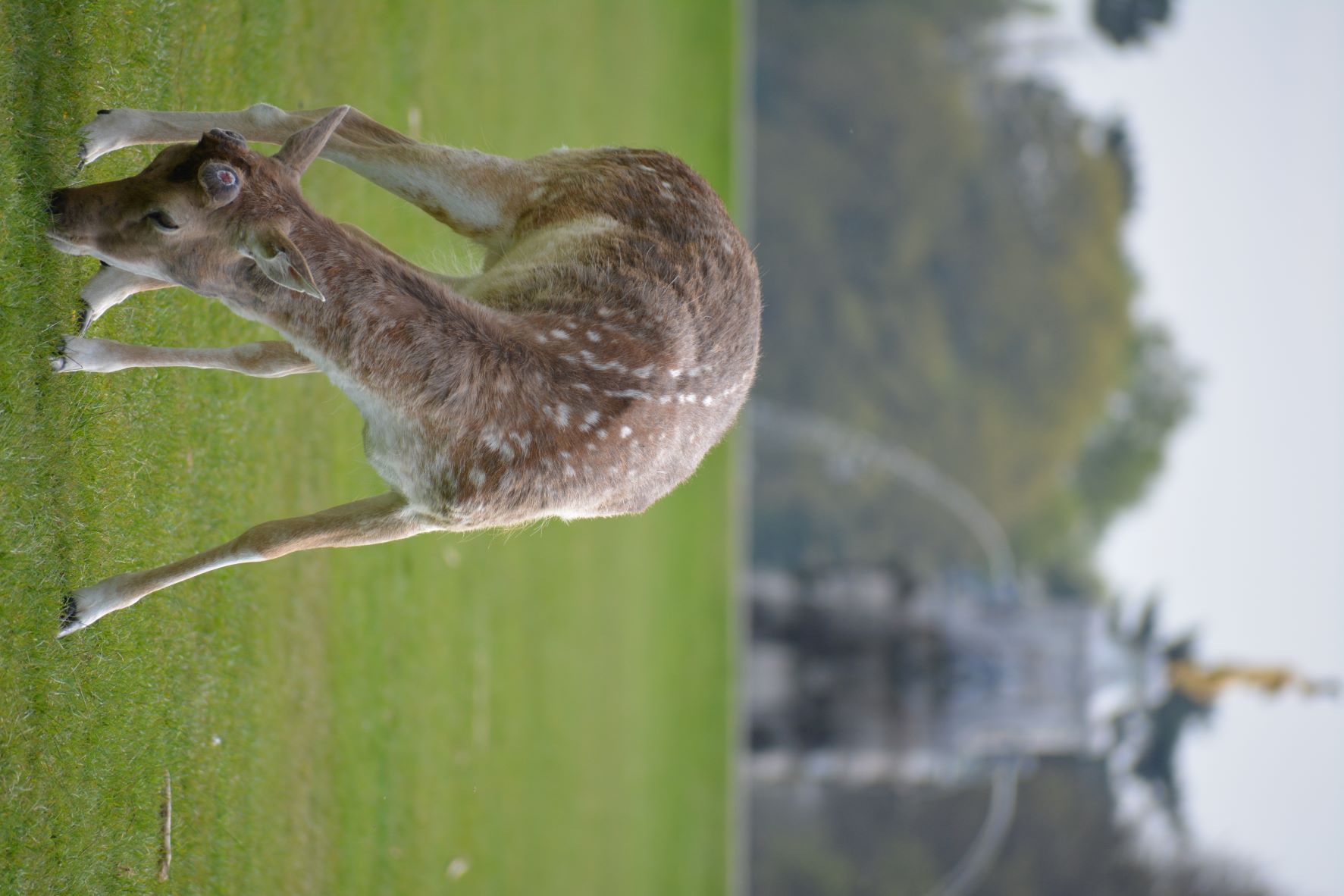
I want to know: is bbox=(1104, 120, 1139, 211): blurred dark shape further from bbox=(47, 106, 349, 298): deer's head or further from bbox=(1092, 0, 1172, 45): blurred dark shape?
bbox=(47, 106, 349, 298): deer's head

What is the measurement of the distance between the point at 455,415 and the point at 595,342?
729 millimetres

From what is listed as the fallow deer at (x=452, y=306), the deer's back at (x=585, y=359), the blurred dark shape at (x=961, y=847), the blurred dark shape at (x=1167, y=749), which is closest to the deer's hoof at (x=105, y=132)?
the fallow deer at (x=452, y=306)

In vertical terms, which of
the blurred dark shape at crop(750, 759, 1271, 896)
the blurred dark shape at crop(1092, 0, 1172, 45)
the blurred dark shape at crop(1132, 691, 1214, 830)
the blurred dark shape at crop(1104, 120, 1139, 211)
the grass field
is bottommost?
the blurred dark shape at crop(750, 759, 1271, 896)

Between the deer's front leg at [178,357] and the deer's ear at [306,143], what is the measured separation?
0.73m

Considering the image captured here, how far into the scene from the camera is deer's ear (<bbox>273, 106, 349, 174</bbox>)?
3971 millimetres

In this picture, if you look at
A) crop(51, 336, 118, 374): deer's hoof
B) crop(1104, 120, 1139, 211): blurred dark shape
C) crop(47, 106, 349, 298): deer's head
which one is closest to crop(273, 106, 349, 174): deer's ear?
crop(47, 106, 349, 298): deer's head

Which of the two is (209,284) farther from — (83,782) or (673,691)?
(673,691)

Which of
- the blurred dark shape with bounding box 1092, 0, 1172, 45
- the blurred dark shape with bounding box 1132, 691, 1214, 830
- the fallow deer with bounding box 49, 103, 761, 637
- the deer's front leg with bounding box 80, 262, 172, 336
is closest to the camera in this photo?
the fallow deer with bounding box 49, 103, 761, 637

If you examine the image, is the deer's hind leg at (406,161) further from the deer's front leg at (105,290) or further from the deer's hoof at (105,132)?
the deer's front leg at (105,290)

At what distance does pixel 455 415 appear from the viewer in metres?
4.26

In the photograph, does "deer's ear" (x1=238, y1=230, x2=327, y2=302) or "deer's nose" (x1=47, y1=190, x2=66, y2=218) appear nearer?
"deer's ear" (x1=238, y1=230, x2=327, y2=302)

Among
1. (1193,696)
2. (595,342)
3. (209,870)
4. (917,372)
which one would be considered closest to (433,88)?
(595,342)

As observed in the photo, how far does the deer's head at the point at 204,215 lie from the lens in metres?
3.72

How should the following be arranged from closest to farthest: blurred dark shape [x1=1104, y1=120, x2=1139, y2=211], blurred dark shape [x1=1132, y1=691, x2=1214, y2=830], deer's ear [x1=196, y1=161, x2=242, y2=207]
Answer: deer's ear [x1=196, y1=161, x2=242, y2=207]
blurred dark shape [x1=1132, y1=691, x2=1214, y2=830]
blurred dark shape [x1=1104, y1=120, x2=1139, y2=211]
